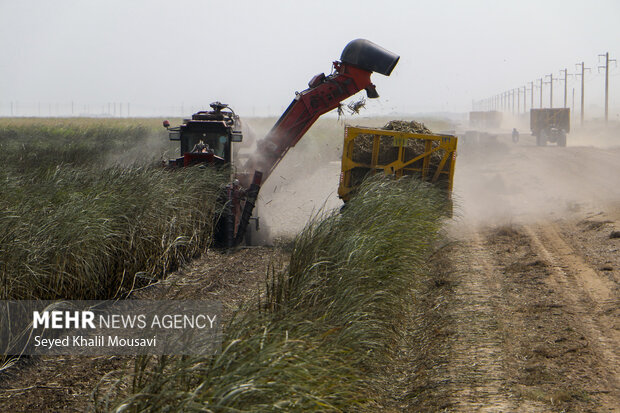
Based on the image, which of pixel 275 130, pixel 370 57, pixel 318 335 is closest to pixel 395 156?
pixel 370 57

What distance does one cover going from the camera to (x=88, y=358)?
619 cm

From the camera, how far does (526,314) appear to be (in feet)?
25.0

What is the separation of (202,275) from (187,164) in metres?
3.33

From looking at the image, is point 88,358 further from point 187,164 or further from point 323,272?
point 187,164

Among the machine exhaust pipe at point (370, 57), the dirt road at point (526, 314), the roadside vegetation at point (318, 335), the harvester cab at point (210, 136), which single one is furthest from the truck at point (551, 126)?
the roadside vegetation at point (318, 335)

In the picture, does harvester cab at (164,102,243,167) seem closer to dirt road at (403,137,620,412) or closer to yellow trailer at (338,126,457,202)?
yellow trailer at (338,126,457,202)

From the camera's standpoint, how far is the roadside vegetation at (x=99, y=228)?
7.02 meters

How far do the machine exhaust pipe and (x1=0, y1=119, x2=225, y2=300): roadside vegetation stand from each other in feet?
10.7

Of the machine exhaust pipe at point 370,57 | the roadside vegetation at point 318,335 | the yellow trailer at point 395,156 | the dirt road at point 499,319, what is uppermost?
the machine exhaust pipe at point 370,57

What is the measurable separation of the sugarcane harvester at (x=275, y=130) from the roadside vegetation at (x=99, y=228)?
487mm

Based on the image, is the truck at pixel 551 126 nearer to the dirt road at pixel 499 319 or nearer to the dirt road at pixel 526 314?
the dirt road at pixel 526 314

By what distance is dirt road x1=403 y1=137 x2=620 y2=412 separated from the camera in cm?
548

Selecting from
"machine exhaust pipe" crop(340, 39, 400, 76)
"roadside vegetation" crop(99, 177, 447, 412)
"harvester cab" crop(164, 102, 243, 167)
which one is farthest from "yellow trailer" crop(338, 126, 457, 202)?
"roadside vegetation" crop(99, 177, 447, 412)

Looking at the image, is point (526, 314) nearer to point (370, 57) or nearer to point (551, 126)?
point (370, 57)
